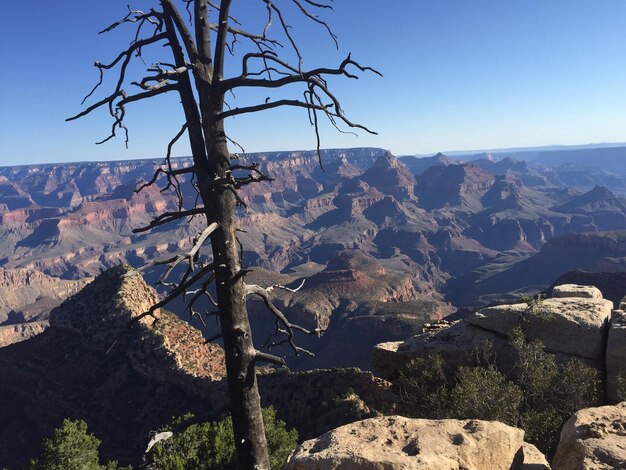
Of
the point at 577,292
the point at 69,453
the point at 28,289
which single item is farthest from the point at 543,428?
the point at 28,289

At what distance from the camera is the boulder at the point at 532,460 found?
6770mm

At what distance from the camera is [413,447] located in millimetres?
6219

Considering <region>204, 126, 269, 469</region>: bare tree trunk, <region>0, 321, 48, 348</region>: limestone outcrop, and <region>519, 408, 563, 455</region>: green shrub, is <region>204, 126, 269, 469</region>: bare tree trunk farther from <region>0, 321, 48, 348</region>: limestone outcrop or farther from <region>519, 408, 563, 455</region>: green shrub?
<region>0, 321, 48, 348</region>: limestone outcrop

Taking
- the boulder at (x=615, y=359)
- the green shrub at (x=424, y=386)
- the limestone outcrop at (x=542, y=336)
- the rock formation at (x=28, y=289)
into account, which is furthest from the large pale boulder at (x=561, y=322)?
the rock formation at (x=28, y=289)

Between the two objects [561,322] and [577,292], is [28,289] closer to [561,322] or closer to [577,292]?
[577,292]

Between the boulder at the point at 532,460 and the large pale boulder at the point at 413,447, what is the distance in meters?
0.14

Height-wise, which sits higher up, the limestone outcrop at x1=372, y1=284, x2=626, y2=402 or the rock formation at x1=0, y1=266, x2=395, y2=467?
the limestone outcrop at x1=372, y1=284, x2=626, y2=402

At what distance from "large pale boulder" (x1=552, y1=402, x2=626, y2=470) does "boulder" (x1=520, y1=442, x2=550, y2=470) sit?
0.20 meters

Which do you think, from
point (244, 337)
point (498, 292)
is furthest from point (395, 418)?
point (498, 292)

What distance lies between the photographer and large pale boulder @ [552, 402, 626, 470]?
5914 millimetres

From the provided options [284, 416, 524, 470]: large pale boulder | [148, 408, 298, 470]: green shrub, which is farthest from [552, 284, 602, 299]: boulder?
[148, 408, 298, 470]: green shrub

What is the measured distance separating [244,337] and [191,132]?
9.78ft

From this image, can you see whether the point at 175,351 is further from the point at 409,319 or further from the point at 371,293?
the point at 371,293

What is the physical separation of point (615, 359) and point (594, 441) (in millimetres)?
7268
